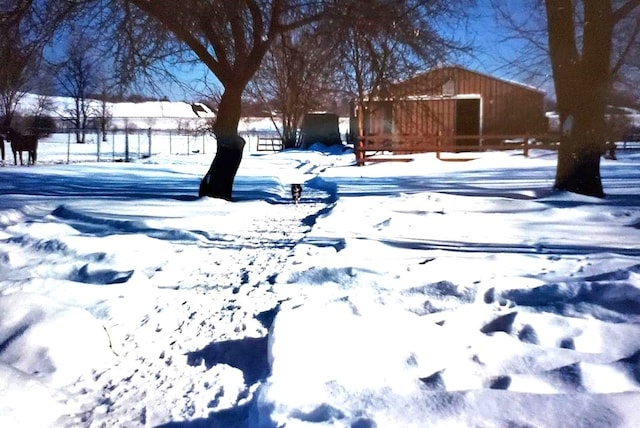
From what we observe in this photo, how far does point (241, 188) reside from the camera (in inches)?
776

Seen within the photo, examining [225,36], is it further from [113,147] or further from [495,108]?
[495,108]

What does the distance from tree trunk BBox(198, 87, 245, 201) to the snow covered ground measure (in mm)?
3003

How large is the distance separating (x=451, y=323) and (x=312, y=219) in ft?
25.0

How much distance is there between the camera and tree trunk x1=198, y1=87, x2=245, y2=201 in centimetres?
1530

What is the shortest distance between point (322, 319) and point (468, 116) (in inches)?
1527

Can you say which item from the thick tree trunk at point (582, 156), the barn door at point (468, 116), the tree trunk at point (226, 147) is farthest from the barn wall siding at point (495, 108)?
the tree trunk at point (226, 147)

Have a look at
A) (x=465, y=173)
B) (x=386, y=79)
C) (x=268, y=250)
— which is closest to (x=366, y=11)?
(x=386, y=79)

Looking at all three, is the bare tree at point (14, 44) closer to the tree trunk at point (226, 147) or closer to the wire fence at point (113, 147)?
the tree trunk at point (226, 147)

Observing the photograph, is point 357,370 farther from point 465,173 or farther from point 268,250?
point 465,173

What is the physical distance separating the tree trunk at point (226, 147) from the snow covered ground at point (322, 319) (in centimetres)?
300

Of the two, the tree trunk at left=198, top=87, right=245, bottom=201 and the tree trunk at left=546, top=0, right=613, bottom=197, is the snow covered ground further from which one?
the tree trunk at left=198, top=87, right=245, bottom=201

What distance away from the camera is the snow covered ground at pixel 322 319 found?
405 centimetres

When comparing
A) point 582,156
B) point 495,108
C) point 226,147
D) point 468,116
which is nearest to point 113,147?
point 468,116

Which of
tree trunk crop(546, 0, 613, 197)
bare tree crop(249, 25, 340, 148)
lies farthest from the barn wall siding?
tree trunk crop(546, 0, 613, 197)
